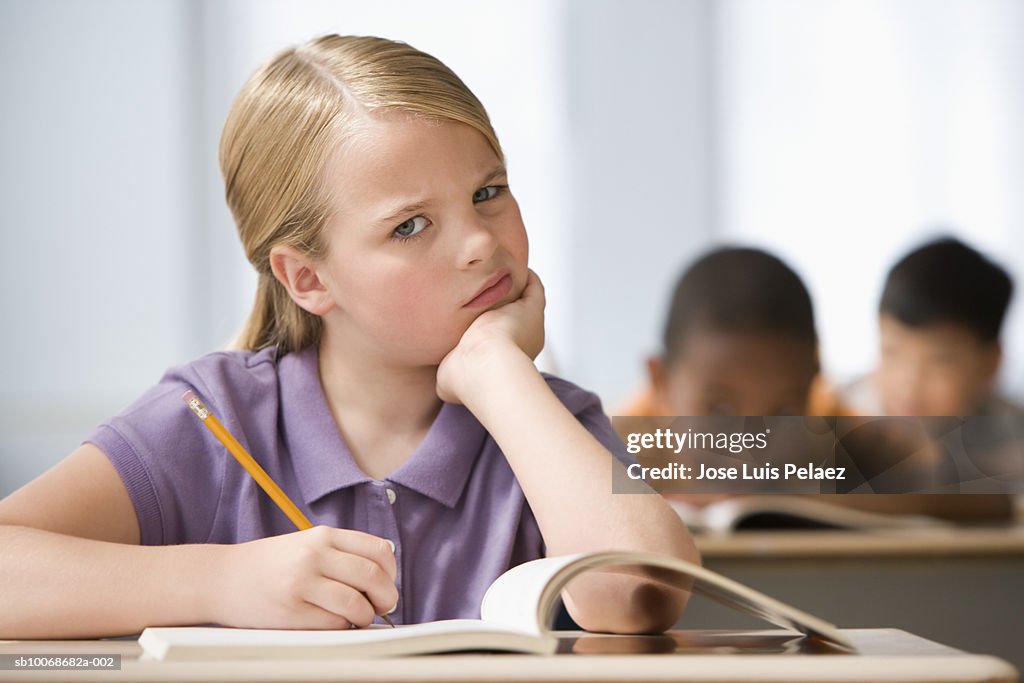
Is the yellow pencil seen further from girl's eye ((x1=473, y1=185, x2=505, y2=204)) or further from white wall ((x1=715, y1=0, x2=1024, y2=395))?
white wall ((x1=715, y1=0, x2=1024, y2=395))

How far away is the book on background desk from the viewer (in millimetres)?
545

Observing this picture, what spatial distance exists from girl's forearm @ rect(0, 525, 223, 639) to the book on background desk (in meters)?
0.08

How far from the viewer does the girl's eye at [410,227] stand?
90 cm

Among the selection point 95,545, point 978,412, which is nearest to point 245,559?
point 95,545

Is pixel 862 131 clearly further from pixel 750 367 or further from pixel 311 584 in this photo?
pixel 311 584

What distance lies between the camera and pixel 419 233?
2.97 ft

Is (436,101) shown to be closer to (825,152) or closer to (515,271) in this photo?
(515,271)

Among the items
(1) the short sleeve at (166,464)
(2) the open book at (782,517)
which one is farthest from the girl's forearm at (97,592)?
(2) the open book at (782,517)

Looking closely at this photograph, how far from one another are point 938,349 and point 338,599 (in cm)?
214

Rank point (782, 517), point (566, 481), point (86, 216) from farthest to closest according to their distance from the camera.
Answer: point (86, 216), point (782, 517), point (566, 481)

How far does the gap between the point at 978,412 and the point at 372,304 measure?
6.59 feet

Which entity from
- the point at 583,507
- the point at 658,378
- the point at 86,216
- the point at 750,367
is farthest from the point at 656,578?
the point at 86,216

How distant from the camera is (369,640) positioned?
557 mm

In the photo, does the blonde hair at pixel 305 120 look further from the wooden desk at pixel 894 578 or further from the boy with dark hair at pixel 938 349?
the boy with dark hair at pixel 938 349
